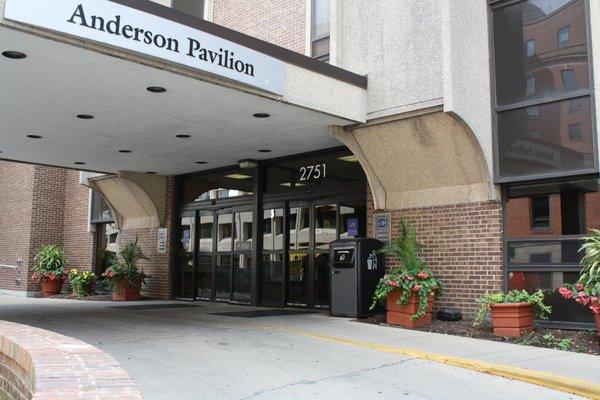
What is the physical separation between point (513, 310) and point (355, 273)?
2.84 metres

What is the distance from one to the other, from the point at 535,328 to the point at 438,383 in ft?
11.9

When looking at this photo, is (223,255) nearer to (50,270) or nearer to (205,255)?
(205,255)

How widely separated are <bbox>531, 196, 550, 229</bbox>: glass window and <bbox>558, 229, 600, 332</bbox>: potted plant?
86 cm

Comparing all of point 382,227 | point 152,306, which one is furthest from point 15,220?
point 382,227

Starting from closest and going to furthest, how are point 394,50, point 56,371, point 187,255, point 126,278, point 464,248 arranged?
point 56,371 → point 464,248 → point 394,50 → point 126,278 → point 187,255

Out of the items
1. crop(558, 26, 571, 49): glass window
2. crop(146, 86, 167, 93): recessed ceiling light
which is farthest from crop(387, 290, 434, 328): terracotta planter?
crop(146, 86, 167, 93): recessed ceiling light

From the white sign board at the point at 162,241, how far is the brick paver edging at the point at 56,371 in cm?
1076

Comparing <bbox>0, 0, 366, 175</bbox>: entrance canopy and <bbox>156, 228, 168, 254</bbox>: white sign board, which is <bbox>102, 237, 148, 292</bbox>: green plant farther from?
<bbox>0, 0, 366, 175</bbox>: entrance canopy

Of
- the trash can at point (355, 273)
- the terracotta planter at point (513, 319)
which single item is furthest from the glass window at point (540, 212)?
the trash can at point (355, 273)

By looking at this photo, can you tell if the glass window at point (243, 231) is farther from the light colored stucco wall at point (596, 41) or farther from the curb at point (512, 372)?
the light colored stucco wall at point (596, 41)

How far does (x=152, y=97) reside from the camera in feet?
29.8

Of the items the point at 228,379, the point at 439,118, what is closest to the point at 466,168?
the point at 439,118

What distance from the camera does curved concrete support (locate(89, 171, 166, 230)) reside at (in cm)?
1620

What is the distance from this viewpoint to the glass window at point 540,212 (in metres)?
9.22
